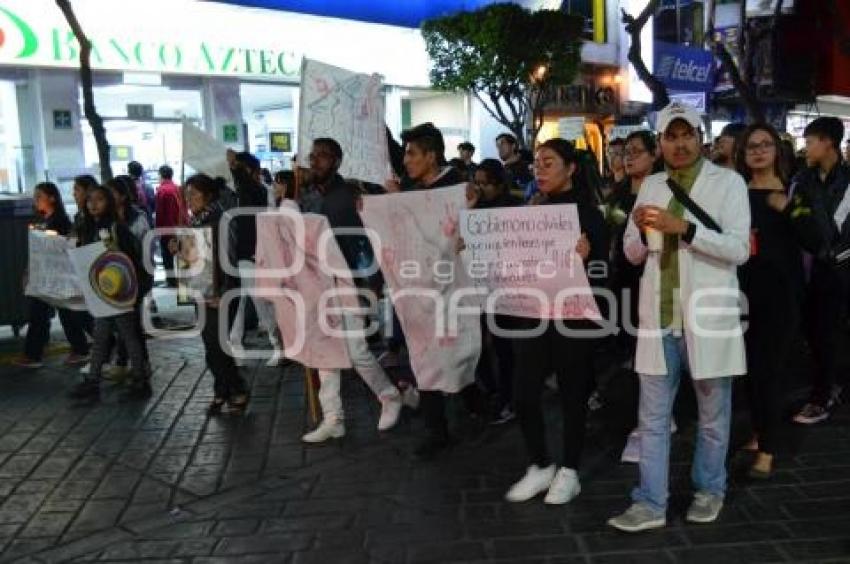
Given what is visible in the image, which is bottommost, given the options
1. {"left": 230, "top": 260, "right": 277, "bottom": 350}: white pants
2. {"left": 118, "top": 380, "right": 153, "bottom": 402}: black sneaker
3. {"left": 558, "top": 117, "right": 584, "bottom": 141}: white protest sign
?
{"left": 118, "top": 380, "right": 153, "bottom": 402}: black sneaker

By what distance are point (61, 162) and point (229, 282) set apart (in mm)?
8848

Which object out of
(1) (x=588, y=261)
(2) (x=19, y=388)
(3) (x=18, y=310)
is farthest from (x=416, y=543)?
(3) (x=18, y=310)

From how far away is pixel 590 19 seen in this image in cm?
2327

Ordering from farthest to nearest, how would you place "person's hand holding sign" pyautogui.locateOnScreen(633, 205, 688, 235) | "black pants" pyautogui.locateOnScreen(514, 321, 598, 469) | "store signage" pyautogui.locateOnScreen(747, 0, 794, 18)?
"store signage" pyautogui.locateOnScreen(747, 0, 794, 18), "black pants" pyautogui.locateOnScreen(514, 321, 598, 469), "person's hand holding sign" pyautogui.locateOnScreen(633, 205, 688, 235)

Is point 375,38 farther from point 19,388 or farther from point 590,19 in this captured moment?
point 19,388

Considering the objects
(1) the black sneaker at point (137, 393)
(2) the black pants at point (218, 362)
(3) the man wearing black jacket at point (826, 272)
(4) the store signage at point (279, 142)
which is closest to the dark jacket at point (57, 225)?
(1) the black sneaker at point (137, 393)

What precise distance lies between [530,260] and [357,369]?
175cm

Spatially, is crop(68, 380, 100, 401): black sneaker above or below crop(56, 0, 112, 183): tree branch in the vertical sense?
below

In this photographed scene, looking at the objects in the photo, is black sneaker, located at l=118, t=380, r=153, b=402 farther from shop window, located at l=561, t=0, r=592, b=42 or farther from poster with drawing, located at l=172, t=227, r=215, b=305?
shop window, located at l=561, t=0, r=592, b=42

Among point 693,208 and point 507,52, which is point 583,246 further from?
point 507,52

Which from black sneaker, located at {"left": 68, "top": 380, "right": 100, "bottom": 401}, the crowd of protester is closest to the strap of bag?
the crowd of protester

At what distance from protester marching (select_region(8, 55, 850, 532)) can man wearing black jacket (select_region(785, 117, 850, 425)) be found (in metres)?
0.01

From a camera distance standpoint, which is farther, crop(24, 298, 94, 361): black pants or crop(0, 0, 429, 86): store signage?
crop(0, 0, 429, 86): store signage

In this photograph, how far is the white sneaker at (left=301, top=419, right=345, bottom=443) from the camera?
→ 5.70 m
